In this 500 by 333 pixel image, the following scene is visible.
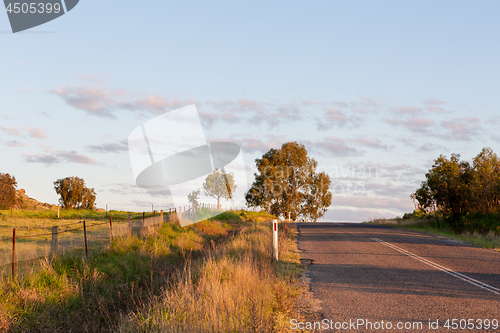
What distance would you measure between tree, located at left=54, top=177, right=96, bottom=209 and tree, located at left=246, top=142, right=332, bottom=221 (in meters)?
36.8

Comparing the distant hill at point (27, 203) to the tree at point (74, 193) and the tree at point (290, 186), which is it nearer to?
the tree at point (74, 193)

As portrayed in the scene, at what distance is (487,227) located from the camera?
77.5ft

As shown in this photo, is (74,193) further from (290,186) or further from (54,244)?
(54,244)

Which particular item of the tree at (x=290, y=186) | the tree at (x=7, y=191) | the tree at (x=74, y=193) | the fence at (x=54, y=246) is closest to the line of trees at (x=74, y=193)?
the tree at (x=74, y=193)

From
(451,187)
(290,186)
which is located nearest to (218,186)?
(290,186)

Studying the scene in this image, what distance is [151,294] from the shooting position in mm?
9695

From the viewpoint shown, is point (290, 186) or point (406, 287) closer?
point (406, 287)

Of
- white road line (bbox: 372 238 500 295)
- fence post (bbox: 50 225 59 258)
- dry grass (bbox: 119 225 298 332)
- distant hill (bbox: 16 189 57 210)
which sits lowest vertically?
white road line (bbox: 372 238 500 295)

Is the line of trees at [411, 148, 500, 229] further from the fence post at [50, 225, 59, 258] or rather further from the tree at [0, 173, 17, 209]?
the tree at [0, 173, 17, 209]

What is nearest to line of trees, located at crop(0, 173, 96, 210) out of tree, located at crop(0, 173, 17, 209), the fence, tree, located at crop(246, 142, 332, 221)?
tree, located at crop(0, 173, 17, 209)

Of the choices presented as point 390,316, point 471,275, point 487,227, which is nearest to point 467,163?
point 487,227

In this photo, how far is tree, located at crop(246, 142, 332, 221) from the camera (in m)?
59.2

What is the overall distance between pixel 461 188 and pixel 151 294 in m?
25.9

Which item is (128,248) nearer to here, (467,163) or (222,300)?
(222,300)
